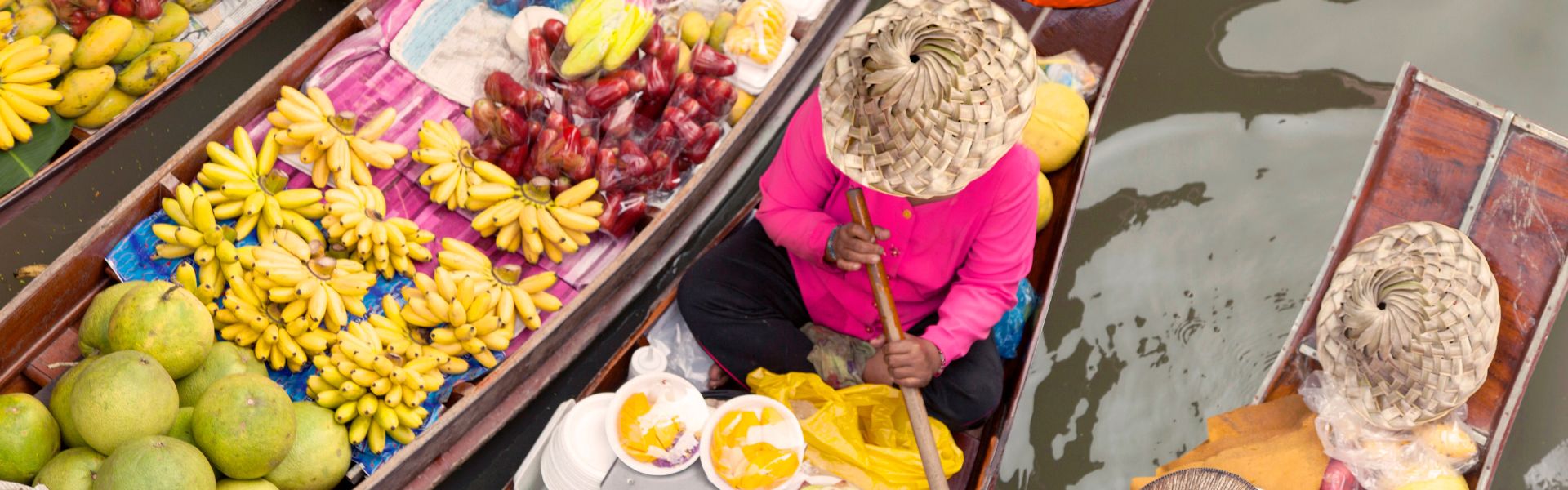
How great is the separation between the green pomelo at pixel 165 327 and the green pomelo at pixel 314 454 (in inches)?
11.0

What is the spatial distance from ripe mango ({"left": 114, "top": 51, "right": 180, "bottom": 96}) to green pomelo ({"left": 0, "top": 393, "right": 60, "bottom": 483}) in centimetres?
140

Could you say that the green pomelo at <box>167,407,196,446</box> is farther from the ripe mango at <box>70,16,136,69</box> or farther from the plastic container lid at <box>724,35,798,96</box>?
the plastic container lid at <box>724,35,798,96</box>

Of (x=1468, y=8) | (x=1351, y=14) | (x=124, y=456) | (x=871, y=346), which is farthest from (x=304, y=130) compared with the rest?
(x=1468, y=8)

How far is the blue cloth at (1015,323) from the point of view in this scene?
286 cm

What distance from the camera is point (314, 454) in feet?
8.54

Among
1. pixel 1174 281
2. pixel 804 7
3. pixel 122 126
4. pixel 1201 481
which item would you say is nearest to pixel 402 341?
pixel 122 126

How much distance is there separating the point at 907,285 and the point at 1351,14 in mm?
2311

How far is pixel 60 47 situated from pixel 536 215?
161 cm

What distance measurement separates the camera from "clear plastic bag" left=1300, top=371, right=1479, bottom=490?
93.1 inches

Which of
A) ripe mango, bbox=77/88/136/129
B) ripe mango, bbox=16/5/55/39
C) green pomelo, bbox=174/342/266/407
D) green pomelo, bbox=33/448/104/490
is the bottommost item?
green pomelo, bbox=174/342/266/407

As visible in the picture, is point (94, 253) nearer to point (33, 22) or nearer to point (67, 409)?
point (67, 409)

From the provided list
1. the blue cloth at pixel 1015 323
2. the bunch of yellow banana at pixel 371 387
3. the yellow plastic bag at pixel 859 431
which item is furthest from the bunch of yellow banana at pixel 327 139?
the blue cloth at pixel 1015 323

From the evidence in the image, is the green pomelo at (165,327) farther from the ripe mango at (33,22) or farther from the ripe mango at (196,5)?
the ripe mango at (196,5)

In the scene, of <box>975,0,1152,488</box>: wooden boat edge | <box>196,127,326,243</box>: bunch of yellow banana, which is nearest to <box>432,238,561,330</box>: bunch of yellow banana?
<box>196,127,326,243</box>: bunch of yellow banana
